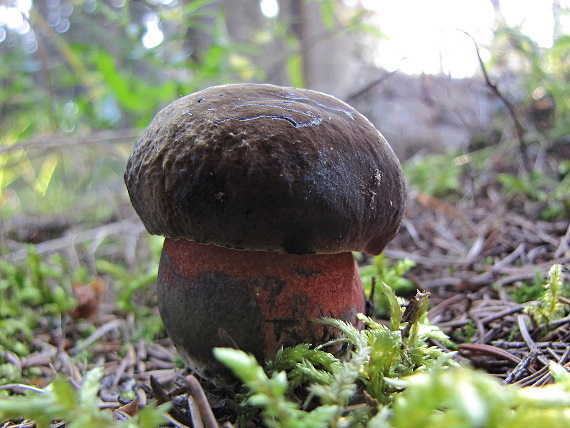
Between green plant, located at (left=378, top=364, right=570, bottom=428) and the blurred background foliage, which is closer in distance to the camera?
green plant, located at (left=378, top=364, right=570, bottom=428)

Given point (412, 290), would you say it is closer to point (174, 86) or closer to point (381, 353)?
point (381, 353)

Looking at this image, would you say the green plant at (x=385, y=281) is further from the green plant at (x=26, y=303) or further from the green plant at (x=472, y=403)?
the green plant at (x=26, y=303)

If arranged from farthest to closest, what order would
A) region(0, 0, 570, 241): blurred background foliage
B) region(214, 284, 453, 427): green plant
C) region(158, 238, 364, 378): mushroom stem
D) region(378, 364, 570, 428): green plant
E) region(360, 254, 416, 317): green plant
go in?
region(0, 0, 570, 241): blurred background foliage, region(360, 254, 416, 317): green plant, region(158, 238, 364, 378): mushroom stem, region(214, 284, 453, 427): green plant, region(378, 364, 570, 428): green plant

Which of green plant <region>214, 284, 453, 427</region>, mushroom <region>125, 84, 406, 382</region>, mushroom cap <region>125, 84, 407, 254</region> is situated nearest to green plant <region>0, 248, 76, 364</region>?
mushroom <region>125, 84, 406, 382</region>

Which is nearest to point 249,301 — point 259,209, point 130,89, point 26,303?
point 259,209

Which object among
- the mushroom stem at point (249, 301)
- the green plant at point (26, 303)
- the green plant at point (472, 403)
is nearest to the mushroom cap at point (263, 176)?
the mushroom stem at point (249, 301)

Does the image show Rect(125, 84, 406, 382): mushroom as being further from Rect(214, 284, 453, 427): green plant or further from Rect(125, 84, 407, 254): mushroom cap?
Rect(214, 284, 453, 427): green plant

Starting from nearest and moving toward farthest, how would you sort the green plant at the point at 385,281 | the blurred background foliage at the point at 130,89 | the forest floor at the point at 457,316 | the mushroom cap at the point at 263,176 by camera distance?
the mushroom cap at the point at 263,176, the forest floor at the point at 457,316, the green plant at the point at 385,281, the blurred background foliage at the point at 130,89
